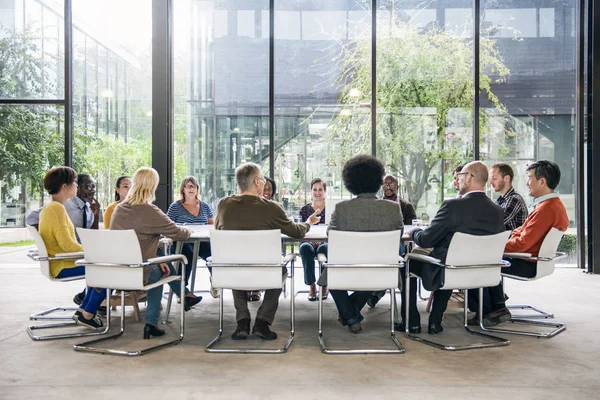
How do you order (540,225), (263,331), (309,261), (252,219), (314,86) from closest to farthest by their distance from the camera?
(252,219) < (263,331) < (540,225) < (309,261) < (314,86)

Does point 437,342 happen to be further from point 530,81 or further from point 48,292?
point 530,81

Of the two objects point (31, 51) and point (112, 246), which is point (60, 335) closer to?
point (112, 246)

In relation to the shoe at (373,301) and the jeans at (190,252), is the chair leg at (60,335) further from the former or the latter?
the shoe at (373,301)

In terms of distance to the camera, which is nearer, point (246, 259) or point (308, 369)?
point (308, 369)

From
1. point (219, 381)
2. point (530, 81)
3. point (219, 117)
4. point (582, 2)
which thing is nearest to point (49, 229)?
point (219, 381)

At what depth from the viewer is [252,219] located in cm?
412

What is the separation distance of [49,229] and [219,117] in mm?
4227

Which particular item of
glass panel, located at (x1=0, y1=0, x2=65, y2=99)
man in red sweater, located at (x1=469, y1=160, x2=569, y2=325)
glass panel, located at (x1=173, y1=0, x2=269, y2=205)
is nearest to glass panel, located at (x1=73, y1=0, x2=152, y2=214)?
glass panel, located at (x1=0, y1=0, x2=65, y2=99)

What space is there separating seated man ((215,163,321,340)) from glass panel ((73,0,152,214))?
4456 mm

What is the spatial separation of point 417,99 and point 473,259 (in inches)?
181

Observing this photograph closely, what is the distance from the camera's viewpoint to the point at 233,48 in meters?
8.30

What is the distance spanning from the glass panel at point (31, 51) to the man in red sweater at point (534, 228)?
6.71 m

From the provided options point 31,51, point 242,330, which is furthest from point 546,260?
point 31,51

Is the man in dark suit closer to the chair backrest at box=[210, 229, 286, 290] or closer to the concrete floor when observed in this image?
the concrete floor
